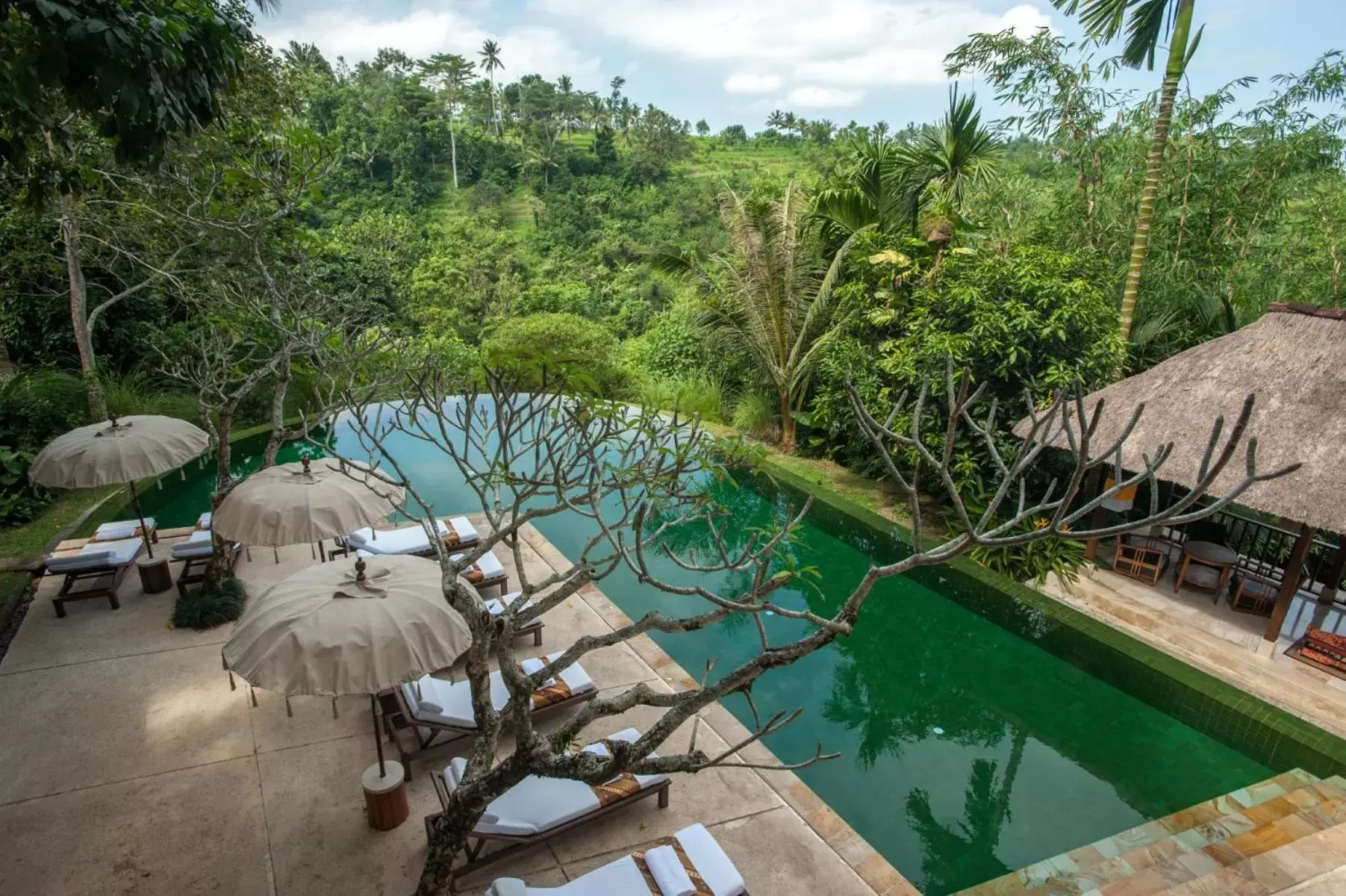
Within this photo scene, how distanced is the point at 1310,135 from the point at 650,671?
526 inches

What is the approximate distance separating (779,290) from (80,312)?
403 inches

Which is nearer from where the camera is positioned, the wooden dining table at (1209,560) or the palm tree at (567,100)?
the wooden dining table at (1209,560)

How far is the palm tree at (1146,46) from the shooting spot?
30.2 feet

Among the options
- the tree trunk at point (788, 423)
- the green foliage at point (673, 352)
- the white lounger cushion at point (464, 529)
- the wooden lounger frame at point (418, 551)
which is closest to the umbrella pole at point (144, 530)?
the wooden lounger frame at point (418, 551)

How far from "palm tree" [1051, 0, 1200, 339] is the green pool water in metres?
5.25

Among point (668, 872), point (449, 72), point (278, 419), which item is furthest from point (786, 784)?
point (449, 72)

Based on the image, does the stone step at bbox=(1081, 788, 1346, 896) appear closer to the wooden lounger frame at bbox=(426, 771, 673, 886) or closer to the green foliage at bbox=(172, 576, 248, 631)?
the wooden lounger frame at bbox=(426, 771, 673, 886)

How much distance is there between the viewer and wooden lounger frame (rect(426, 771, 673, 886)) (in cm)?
409

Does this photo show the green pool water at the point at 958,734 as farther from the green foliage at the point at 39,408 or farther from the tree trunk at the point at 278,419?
the green foliage at the point at 39,408

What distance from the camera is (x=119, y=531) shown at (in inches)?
304

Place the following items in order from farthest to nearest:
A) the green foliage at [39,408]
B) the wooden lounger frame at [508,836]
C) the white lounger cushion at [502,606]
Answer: the green foliage at [39,408], the white lounger cushion at [502,606], the wooden lounger frame at [508,836]

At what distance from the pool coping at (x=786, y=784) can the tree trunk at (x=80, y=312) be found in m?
7.82

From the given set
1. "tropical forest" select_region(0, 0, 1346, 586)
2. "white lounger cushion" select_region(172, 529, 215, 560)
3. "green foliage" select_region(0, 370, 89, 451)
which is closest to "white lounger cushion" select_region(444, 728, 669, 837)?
"tropical forest" select_region(0, 0, 1346, 586)

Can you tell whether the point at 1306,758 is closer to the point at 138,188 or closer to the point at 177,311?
the point at 138,188
